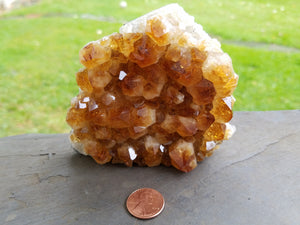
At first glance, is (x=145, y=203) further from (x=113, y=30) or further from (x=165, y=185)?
(x=113, y=30)

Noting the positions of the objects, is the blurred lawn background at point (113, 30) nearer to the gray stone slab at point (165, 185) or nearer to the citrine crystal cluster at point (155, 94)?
the gray stone slab at point (165, 185)

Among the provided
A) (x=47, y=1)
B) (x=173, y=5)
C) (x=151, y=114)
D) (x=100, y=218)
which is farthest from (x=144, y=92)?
(x=47, y=1)

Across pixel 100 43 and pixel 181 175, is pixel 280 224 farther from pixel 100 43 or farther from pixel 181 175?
pixel 100 43

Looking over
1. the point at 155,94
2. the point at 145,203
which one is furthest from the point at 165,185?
the point at 155,94

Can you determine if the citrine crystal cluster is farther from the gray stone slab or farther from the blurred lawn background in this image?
the blurred lawn background

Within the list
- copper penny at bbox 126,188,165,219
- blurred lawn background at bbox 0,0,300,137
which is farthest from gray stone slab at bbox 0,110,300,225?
blurred lawn background at bbox 0,0,300,137
